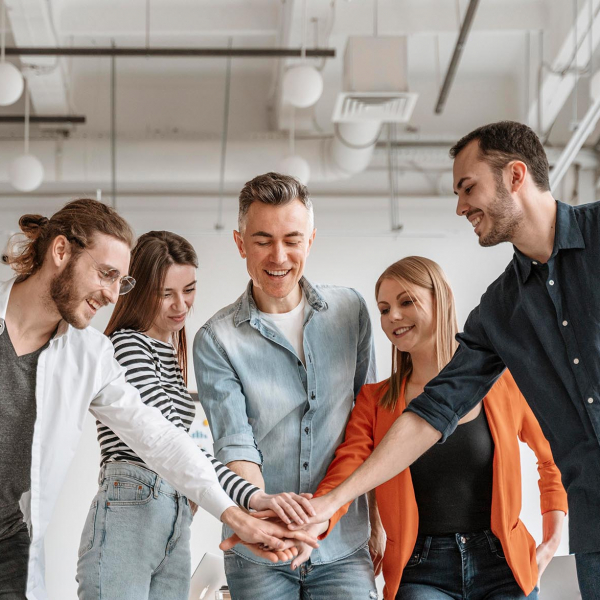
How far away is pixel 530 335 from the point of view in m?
2.13

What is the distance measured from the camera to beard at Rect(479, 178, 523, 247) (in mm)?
2117

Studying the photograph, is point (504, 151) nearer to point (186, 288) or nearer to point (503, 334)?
point (503, 334)

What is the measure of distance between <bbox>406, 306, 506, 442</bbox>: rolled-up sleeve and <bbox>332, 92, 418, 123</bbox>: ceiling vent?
2988 mm

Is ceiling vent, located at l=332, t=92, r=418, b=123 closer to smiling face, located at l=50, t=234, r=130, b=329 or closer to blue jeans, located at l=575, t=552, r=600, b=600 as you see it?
smiling face, located at l=50, t=234, r=130, b=329

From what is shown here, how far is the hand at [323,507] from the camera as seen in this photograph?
7.26 feet

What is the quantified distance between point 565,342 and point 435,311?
2.17ft

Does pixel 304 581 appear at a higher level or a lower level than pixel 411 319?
Answer: lower

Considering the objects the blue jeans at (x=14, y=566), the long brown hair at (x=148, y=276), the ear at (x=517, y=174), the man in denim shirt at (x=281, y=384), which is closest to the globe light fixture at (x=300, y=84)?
the long brown hair at (x=148, y=276)

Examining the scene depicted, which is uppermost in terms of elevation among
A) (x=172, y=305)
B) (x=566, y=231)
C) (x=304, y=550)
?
(x=172, y=305)

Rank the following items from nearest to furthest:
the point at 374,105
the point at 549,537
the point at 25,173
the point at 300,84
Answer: the point at 549,537 → the point at 300,84 → the point at 374,105 → the point at 25,173

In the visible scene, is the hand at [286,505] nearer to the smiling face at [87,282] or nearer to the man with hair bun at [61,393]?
the man with hair bun at [61,393]

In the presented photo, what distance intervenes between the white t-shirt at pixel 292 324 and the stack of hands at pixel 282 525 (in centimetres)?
40

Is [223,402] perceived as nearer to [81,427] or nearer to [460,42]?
[81,427]

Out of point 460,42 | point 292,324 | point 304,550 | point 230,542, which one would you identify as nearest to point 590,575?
point 304,550
